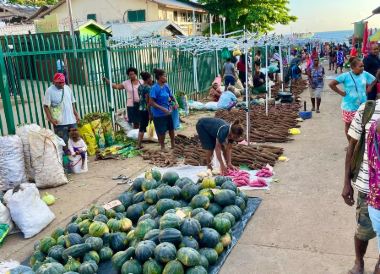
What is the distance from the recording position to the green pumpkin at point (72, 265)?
12.4ft

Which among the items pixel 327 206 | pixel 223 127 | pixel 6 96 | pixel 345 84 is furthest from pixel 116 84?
pixel 327 206

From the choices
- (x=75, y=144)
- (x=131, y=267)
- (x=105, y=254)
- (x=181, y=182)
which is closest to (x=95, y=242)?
(x=105, y=254)

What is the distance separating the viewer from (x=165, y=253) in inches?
147

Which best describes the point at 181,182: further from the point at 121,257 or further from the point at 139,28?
the point at 139,28

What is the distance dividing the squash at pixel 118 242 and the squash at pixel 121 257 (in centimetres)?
32

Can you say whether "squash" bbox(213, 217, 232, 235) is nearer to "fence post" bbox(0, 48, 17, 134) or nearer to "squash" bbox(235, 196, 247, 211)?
"squash" bbox(235, 196, 247, 211)

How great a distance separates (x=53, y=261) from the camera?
12.9ft

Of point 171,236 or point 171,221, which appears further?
point 171,221

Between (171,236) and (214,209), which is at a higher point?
(171,236)

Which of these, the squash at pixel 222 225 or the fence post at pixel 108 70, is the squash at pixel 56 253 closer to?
the squash at pixel 222 225

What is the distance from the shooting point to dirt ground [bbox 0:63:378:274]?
4207 millimetres

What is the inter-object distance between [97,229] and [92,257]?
14.6 inches

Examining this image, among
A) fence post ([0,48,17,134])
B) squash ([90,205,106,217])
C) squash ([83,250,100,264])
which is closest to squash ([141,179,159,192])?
squash ([90,205,106,217])

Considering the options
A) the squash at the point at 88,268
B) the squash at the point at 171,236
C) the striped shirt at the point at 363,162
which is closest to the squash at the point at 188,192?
the squash at the point at 171,236
